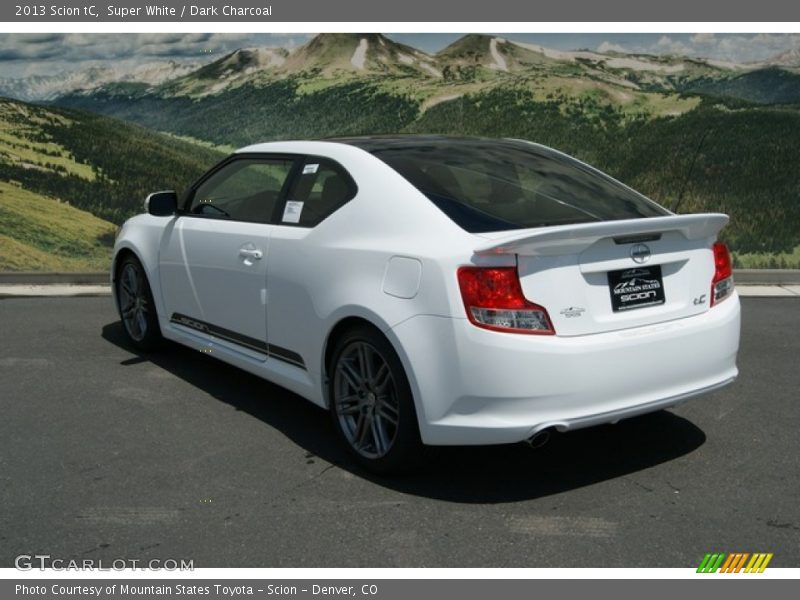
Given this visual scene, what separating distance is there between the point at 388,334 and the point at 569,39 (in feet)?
36.7

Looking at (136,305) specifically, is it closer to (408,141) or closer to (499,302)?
(408,141)

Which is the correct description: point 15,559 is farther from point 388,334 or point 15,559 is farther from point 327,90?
point 327,90

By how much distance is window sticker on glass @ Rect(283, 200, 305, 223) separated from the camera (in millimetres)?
5152

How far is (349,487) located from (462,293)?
3.63 ft

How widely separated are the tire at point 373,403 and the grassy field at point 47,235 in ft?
24.7

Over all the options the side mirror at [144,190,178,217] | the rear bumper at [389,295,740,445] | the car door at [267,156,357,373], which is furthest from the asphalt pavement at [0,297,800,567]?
the side mirror at [144,190,178,217]

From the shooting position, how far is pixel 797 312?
877 centimetres

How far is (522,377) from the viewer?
13.0 ft

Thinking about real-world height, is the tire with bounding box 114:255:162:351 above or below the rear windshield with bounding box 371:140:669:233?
below

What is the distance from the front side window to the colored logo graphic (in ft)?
9.64

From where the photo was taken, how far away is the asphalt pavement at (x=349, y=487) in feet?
12.4

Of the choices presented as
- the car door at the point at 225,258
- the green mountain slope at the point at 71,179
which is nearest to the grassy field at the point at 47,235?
the green mountain slope at the point at 71,179

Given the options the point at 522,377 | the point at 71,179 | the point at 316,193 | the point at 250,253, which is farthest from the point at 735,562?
the point at 71,179

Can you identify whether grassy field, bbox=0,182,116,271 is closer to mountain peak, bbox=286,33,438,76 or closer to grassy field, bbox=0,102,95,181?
grassy field, bbox=0,102,95,181
